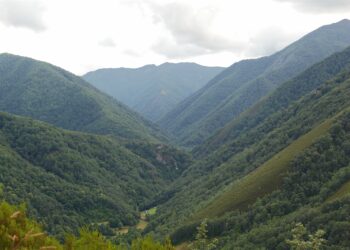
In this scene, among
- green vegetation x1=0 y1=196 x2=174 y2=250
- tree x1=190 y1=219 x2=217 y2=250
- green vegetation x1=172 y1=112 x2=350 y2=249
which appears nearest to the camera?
green vegetation x1=0 y1=196 x2=174 y2=250

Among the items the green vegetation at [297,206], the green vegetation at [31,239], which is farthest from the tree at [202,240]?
the green vegetation at [297,206]

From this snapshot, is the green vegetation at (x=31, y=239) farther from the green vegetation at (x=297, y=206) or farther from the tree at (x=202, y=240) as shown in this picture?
the green vegetation at (x=297, y=206)

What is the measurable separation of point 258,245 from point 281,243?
12164 mm

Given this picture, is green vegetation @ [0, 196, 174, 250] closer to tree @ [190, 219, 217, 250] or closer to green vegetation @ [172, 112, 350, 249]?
tree @ [190, 219, 217, 250]

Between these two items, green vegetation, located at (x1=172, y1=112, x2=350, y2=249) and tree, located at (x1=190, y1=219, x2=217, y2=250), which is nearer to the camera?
tree, located at (x1=190, y1=219, x2=217, y2=250)

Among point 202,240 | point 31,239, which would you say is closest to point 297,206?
point 202,240

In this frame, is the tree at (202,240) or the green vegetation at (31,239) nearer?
the green vegetation at (31,239)

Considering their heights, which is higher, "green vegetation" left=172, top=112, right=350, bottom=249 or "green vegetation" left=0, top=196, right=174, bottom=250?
"green vegetation" left=0, top=196, right=174, bottom=250

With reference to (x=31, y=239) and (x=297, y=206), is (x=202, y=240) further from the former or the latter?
(x=297, y=206)

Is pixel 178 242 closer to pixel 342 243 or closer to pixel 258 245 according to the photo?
pixel 258 245

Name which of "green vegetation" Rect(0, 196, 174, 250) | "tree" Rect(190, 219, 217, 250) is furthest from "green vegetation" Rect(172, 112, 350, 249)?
"green vegetation" Rect(0, 196, 174, 250)

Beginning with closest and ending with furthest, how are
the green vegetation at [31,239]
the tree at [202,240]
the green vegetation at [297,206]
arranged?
the green vegetation at [31,239] → the tree at [202,240] → the green vegetation at [297,206]

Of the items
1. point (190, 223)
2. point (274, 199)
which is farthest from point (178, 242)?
point (274, 199)

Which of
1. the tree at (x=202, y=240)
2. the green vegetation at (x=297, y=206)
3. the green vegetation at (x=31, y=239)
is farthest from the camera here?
the green vegetation at (x=297, y=206)
